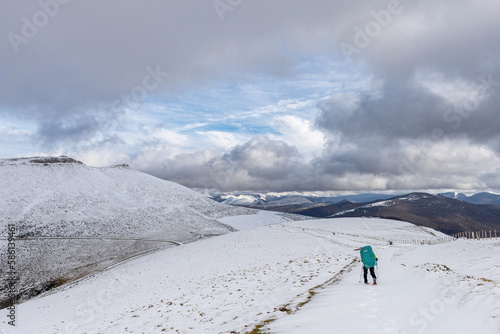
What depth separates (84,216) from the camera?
Answer: 260 ft

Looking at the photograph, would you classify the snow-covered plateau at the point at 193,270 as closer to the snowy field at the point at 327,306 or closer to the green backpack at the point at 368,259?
the snowy field at the point at 327,306

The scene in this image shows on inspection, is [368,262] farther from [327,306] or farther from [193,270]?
[193,270]

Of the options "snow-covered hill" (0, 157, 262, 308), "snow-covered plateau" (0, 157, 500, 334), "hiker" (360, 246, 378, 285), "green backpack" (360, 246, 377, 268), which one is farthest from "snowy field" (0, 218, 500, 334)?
Answer: "snow-covered hill" (0, 157, 262, 308)

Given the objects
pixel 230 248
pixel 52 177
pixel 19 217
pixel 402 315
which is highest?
pixel 52 177

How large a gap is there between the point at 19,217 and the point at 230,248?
60.3m

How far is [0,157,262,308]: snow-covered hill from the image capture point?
53.5 metres

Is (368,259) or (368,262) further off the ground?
(368,259)

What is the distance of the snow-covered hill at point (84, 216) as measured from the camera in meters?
53.5

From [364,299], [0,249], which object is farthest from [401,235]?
[0,249]

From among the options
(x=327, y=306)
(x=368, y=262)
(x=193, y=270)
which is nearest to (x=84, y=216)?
(x=193, y=270)

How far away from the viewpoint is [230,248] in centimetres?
4712

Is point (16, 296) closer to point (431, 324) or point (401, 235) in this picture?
point (431, 324)

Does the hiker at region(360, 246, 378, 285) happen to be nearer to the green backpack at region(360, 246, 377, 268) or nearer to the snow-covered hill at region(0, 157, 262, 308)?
the green backpack at region(360, 246, 377, 268)

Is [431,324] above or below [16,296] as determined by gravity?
above
